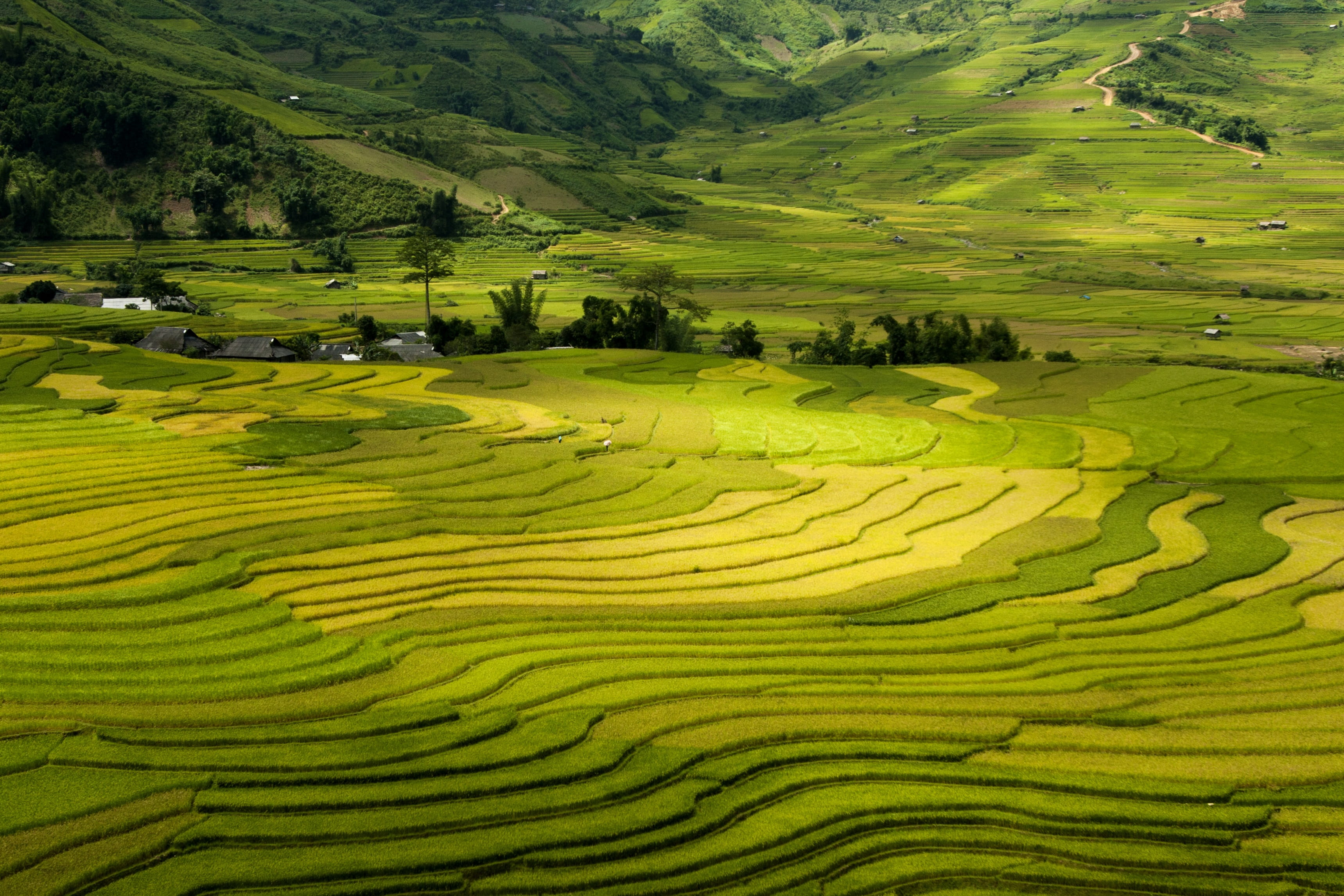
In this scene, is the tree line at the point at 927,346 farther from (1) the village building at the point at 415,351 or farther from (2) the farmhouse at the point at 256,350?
(2) the farmhouse at the point at 256,350

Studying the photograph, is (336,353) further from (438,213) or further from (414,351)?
(438,213)

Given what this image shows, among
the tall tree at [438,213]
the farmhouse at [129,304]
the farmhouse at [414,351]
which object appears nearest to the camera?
the farmhouse at [414,351]

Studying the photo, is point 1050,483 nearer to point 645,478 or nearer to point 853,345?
point 645,478

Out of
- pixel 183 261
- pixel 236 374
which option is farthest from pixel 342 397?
pixel 183 261

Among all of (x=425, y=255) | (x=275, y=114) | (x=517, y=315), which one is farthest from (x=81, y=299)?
(x=275, y=114)

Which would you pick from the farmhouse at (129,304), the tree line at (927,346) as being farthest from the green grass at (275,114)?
the tree line at (927,346)

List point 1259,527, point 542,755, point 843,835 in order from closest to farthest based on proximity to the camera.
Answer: point 843,835 < point 542,755 < point 1259,527
